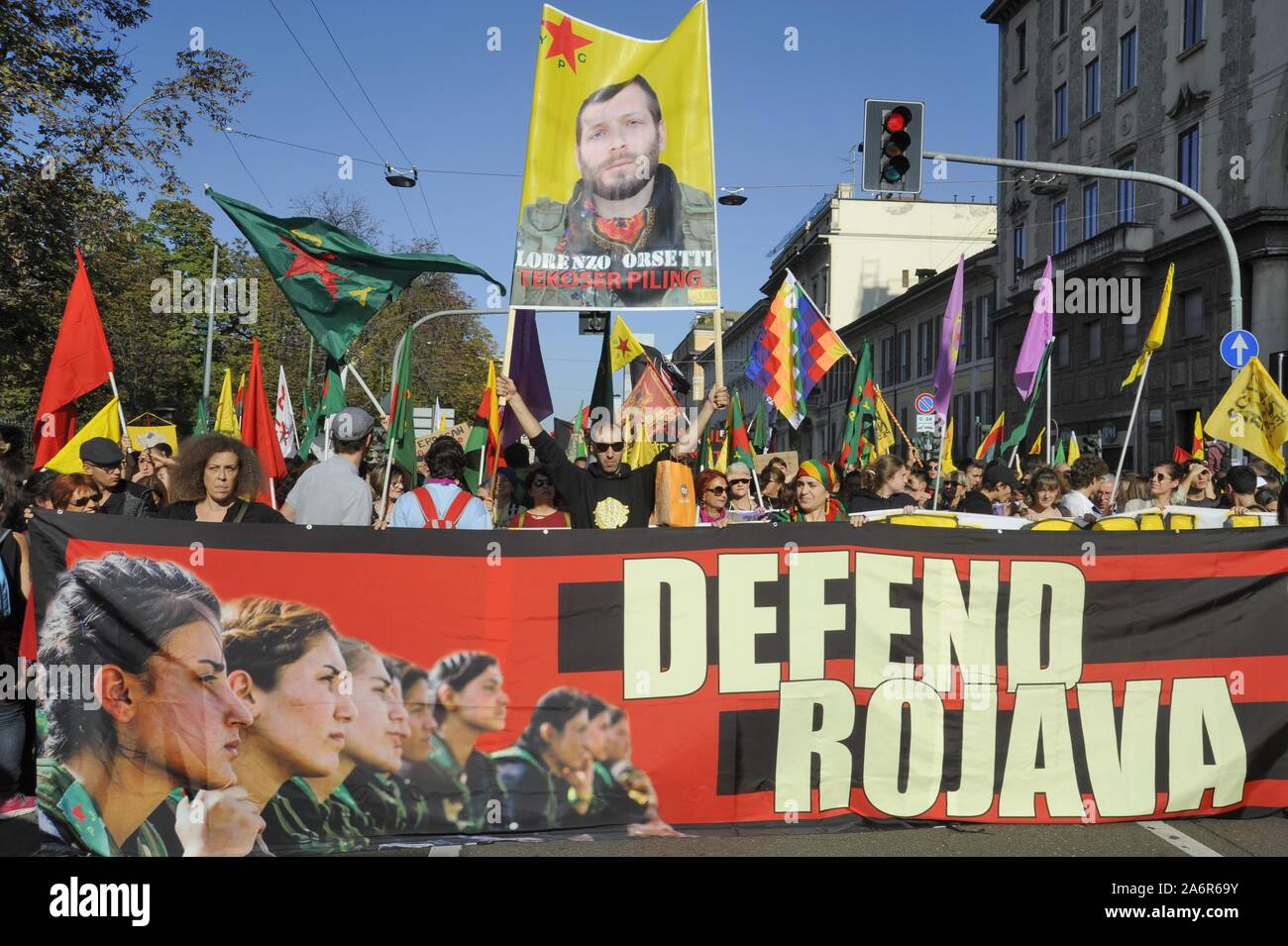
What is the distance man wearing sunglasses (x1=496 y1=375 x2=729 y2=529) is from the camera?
630 cm

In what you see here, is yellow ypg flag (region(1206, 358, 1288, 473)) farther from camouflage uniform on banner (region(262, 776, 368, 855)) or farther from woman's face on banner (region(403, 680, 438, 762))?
camouflage uniform on banner (region(262, 776, 368, 855))

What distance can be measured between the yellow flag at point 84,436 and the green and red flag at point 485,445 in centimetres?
235

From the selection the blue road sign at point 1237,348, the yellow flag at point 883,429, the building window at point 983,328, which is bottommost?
the yellow flag at point 883,429

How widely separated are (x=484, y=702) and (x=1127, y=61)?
32650 millimetres

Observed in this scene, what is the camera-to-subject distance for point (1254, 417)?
8.68 meters

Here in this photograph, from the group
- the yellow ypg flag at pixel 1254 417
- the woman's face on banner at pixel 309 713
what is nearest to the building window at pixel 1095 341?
the yellow ypg flag at pixel 1254 417

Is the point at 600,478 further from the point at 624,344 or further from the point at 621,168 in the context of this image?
the point at 624,344

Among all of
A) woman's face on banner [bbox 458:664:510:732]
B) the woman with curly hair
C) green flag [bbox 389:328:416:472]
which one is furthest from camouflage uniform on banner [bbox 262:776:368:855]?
green flag [bbox 389:328:416:472]

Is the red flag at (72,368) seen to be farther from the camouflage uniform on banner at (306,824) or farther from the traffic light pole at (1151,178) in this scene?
the traffic light pole at (1151,178)

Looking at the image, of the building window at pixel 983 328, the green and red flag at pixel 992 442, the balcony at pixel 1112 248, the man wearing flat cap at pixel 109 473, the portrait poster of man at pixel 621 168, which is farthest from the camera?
the building window at pixel 983 328

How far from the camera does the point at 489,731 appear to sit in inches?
195

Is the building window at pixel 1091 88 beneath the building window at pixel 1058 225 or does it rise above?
above

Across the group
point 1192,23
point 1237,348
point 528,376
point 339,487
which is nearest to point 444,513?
point 339,487

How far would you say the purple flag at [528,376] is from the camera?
8.60m
